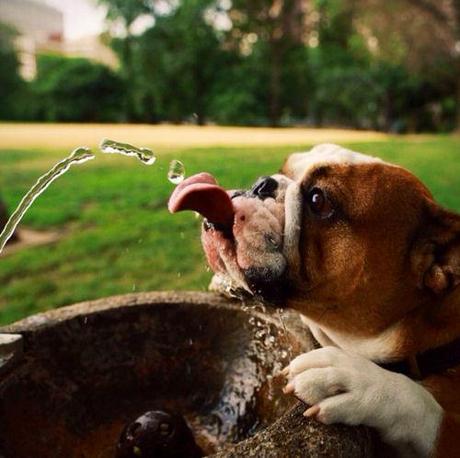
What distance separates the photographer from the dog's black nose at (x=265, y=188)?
239 centimetres

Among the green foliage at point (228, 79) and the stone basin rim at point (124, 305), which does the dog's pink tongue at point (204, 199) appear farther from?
the green foliage at point (228, 79)

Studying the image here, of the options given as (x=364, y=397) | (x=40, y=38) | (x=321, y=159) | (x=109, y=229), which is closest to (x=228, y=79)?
(x=40, y=38)

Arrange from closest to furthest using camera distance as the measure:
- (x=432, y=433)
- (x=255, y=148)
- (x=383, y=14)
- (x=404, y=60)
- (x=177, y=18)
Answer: (x=432, y=433)
(x=255, y=148)
(x=383, y=14)
(x=404, y=60)
(x=177, y=18)

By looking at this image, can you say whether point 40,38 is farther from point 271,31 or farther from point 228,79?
point 271,31

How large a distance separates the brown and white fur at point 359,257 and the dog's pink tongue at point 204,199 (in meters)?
0.07

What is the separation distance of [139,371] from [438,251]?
1362mm

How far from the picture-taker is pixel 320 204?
88.3 inches

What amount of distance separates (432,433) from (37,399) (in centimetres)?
142

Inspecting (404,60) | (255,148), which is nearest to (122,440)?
(255,148)

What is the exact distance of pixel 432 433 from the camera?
5.92 feet

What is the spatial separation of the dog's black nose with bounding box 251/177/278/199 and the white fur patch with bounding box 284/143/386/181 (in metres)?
0.10

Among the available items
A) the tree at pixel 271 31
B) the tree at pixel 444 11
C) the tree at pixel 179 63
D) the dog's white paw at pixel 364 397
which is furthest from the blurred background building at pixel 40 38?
the dog's white paw at pixel 364 397

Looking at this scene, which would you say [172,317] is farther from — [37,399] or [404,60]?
[404,60]

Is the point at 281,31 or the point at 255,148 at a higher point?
the point at 281,31
